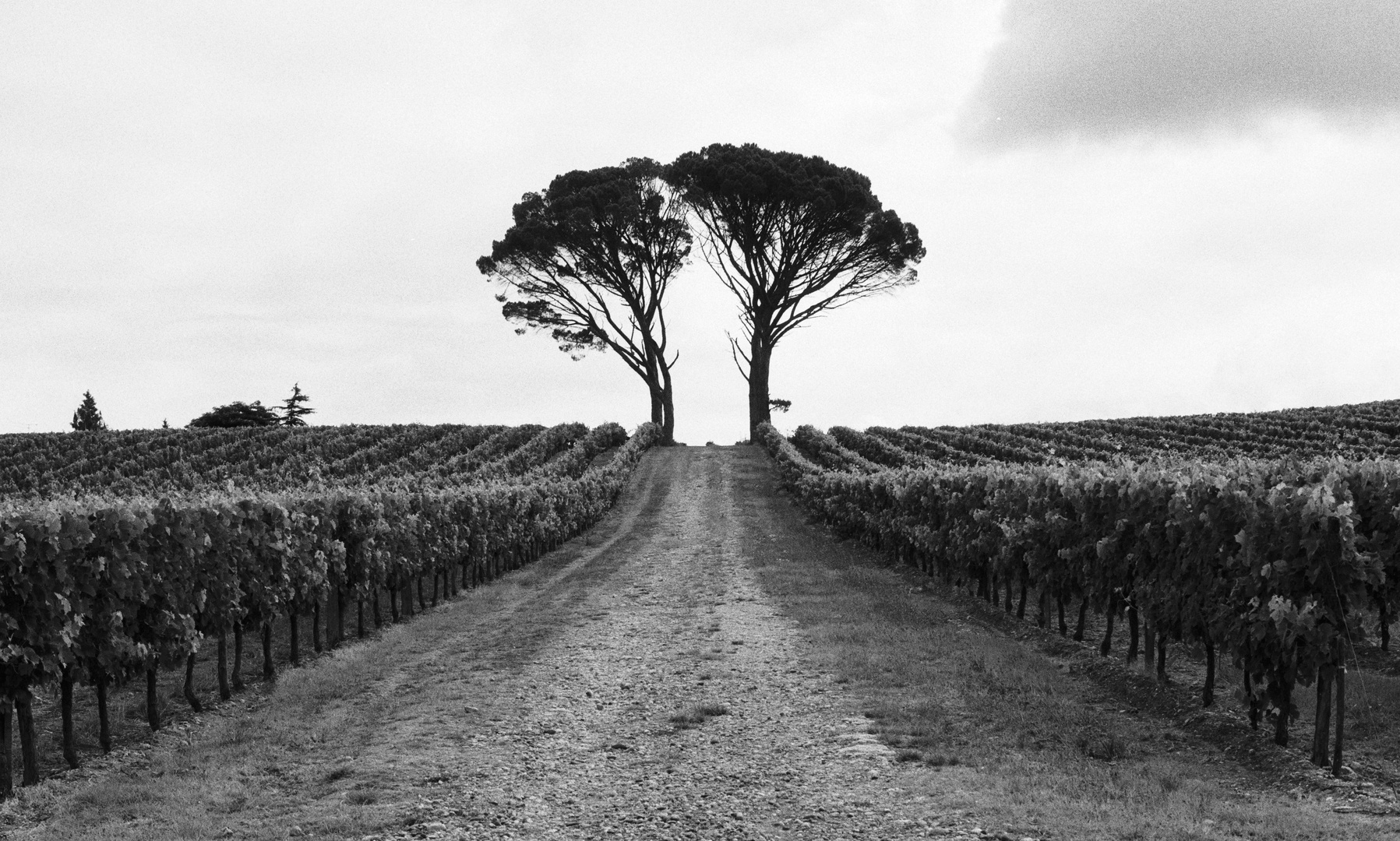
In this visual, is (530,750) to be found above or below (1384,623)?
below

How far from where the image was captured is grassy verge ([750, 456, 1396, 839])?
8.63 meters

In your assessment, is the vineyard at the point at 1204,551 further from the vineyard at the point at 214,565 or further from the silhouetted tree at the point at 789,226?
the silhouetted tree at the point at 789,226

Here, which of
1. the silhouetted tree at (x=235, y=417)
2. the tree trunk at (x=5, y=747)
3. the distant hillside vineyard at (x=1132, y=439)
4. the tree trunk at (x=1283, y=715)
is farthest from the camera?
the silhouetted tree at (x=235, y=417)

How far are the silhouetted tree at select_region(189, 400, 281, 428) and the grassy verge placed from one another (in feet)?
258

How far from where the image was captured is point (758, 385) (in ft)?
225

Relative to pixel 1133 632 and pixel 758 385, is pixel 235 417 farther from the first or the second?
pixel 1133 632

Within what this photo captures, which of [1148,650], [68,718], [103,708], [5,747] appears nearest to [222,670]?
[103,708]

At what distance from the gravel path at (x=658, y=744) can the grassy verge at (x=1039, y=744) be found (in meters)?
0.53

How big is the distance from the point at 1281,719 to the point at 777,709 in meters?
5.11

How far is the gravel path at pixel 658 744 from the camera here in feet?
28.5

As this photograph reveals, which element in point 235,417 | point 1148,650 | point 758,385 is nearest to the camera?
point 1148,650

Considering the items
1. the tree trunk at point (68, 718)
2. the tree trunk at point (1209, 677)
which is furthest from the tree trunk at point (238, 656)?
the tree trunk at point (1209, 677)

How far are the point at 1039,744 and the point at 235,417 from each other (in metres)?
86.7

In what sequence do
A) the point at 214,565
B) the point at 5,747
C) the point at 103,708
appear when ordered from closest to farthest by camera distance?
the point at 5,747 → the point at 103,708 → the point at 214,565
